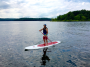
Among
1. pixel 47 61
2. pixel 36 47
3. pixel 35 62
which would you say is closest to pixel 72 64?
pixel 47 61

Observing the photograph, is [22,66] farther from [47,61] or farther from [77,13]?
[77,13]

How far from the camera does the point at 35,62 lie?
26.5 ft

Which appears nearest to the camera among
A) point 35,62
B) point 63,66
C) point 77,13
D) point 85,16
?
point 63,66

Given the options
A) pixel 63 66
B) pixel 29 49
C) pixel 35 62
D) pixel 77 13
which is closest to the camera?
pixel 63 66

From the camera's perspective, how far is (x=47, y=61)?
8227mm

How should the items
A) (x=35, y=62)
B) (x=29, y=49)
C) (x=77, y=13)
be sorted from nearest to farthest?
(x=35, y=62) → (x=29, y=49) → (x=77, y=13)

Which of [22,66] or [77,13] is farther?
[77,13]

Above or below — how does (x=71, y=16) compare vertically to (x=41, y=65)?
above

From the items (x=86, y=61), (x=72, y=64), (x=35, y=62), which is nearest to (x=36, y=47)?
(x=35, y=62)

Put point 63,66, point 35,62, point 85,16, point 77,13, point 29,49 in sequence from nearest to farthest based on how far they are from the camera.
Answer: point 63,66 < point 35,62 < point 29,49 < point 85,16 < point 77,13

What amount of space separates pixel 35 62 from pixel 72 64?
133 inches

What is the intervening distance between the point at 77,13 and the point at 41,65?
19846 centimetres

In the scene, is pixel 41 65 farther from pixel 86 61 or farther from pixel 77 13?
pixel 77 13

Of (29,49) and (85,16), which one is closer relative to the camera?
(29,49)
